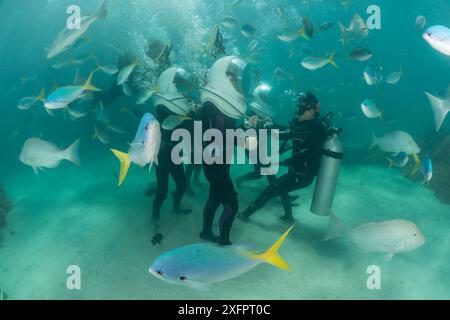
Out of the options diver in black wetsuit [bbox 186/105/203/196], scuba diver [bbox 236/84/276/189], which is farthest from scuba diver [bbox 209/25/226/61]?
scuba diver [bbox 236/84/276/189]

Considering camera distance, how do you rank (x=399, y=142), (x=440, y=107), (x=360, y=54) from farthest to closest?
(x=360, y=54) < (x=399, y=142) < (x=440, y=107)

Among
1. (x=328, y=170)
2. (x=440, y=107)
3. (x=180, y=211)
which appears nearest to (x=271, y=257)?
(x=328, y=170)

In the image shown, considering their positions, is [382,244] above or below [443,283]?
above

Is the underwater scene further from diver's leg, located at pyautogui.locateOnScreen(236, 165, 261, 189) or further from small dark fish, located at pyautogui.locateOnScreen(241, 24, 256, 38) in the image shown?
small dark fish, located at pyautogui.locateOnScreen(241, 24, 256, 38)

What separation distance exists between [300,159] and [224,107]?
6.37ft

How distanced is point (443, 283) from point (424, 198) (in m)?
3.65

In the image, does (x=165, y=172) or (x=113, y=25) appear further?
(x=113, y=25)

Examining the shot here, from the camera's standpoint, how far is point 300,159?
207 inches

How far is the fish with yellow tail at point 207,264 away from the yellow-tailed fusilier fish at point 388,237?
Result: 190 centimetres

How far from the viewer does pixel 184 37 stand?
68.0 ft

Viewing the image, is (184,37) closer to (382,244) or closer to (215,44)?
(215,44)

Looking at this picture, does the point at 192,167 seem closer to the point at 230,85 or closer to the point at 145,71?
the point at 145,71
